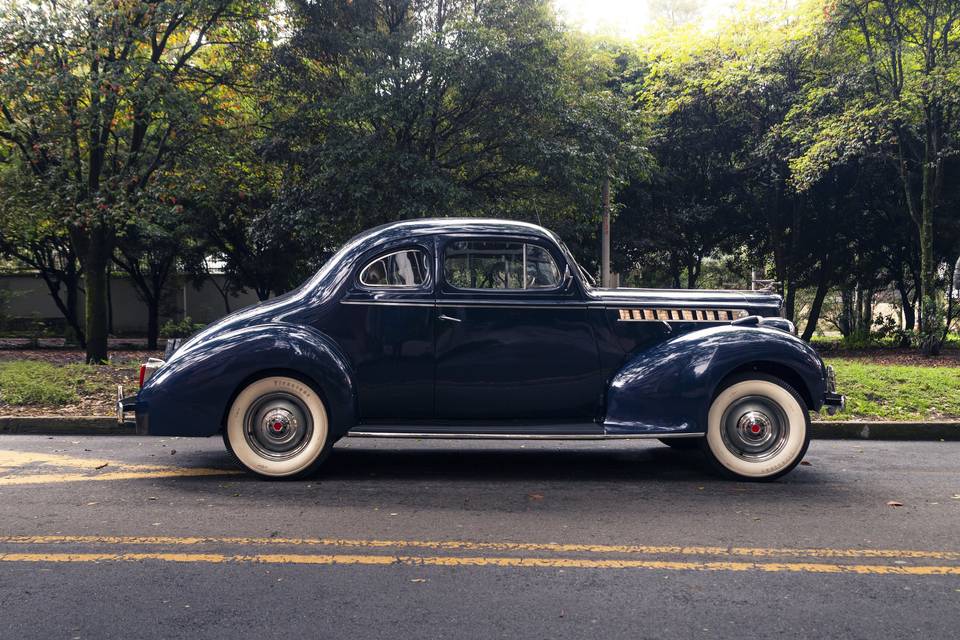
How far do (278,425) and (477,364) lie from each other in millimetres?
1563

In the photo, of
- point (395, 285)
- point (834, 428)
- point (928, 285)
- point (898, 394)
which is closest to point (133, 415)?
point (395, 285)

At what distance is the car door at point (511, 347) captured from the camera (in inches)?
245

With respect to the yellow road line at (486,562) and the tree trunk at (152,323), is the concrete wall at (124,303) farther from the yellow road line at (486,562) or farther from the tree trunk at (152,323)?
the yellow road line at (486,562)

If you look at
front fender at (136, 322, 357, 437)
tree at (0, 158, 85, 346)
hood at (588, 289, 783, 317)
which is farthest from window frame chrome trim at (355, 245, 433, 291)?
tree at (0, 158, 85, 346)

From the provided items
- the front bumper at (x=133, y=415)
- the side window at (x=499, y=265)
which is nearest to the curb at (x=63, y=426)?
the front bumper at (x=133, y=415)

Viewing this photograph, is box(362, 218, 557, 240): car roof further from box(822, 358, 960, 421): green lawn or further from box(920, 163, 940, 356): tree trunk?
box(920, 163, 940, 356): tree trunk

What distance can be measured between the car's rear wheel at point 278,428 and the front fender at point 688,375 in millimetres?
2188

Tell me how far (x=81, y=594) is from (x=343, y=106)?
1074 cm

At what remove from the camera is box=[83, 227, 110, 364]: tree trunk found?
14.4 m

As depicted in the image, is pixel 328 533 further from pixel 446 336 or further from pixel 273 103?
pixel 273 103

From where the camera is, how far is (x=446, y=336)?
6.21 m

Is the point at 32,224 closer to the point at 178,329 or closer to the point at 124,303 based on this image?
the point at 178,329

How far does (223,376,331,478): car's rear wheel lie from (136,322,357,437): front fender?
0.08 meters

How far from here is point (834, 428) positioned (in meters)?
8.55
